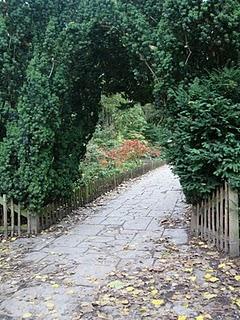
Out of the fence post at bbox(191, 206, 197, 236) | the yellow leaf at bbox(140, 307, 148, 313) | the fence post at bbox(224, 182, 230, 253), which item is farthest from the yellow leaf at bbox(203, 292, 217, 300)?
the fence post at bbox(191, 206, 197, 236)

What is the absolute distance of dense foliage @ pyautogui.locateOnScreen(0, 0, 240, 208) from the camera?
5.49 meters

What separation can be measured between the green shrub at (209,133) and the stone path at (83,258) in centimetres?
118

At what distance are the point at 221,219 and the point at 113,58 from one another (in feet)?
15.0

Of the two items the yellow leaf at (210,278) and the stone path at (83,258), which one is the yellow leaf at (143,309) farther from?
the yellow leaf at (210,278)

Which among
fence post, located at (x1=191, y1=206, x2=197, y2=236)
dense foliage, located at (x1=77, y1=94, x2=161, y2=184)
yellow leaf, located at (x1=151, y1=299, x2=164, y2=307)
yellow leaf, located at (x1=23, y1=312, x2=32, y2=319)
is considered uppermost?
dense foliage, located at (x1=77, y1=94, x2=161, y2=184)

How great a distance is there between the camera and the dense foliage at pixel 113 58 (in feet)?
18.0

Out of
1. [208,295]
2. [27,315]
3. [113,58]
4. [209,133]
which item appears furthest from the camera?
[113,58]

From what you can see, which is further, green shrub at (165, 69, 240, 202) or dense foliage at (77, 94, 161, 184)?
dense foliage at (77, 94, 161, 184)

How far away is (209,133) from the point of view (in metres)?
5.57

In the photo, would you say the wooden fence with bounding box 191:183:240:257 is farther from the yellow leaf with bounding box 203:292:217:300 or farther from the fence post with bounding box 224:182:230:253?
the yellow leaf with bounding box 203:292:217:300

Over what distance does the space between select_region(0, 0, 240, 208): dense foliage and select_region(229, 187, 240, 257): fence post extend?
0.84 feet

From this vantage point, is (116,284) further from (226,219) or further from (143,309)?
(226,219)

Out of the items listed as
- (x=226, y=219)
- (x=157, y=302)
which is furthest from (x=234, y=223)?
(x=157, y=302)

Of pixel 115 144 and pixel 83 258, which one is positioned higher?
pixel 115 144
